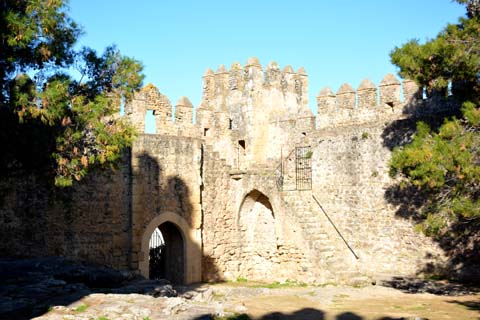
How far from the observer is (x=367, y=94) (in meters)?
20.3

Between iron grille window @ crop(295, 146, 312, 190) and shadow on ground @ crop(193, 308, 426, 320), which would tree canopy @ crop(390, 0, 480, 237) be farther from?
iron grille window @ crop(295, 146, 312, 190)

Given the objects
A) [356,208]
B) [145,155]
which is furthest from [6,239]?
[356,208]

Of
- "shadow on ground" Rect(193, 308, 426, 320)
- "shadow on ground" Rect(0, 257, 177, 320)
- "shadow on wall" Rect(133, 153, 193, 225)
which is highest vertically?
"shadow on wall" Rect(133, 153, 193, 225)

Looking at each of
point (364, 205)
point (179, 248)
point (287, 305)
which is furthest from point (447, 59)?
point (179, 248)

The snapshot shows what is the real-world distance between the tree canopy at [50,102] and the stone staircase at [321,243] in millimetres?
7744

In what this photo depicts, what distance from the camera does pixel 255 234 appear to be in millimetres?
21188

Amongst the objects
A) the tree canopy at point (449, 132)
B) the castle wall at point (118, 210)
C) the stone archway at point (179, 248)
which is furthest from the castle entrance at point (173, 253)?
the tree canopy at point (449, 132)

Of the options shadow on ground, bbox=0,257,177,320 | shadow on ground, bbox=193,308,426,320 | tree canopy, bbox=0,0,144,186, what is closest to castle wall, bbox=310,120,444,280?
shadow on ground, bbox=193,308,426,320

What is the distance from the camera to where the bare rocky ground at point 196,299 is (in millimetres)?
11008

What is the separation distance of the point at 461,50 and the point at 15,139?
8.22m

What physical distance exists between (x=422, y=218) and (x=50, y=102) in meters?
10.2

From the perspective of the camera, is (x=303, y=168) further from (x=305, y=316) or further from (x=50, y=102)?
(x=50, y=102)

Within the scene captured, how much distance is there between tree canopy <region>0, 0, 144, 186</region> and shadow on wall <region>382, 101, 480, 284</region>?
26.7 feet

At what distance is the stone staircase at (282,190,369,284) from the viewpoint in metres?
17.4
